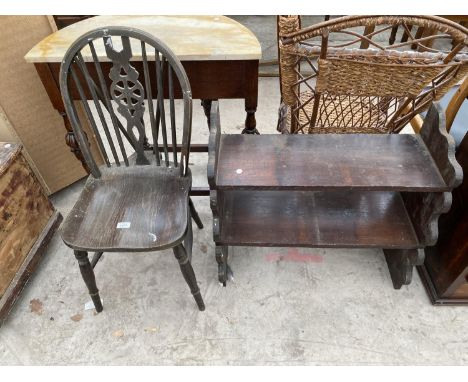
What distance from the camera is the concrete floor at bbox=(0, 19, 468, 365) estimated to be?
139 cm

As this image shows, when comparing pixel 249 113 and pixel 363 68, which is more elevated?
pixel 363 68

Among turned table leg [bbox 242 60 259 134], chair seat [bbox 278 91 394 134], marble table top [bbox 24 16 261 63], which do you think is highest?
marble table top [bbox 24 16 261 63]

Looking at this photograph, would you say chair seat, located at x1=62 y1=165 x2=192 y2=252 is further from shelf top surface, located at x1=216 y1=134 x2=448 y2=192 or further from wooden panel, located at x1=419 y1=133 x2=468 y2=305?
wooden panel, located at x1=419 y1=133 x2=468 y2=305

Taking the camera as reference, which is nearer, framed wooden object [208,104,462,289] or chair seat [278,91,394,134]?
framed wooden object [208,104,462,289]

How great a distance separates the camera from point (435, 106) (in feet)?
4.06

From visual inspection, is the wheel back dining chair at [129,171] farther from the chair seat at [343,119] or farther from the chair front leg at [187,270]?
the chair seat at [343,119]

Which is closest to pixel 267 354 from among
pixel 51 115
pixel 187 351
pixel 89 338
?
pixel 187 351

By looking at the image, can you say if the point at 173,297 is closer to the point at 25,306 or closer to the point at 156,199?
the point at 156,199

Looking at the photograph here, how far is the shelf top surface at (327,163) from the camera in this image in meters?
1.18

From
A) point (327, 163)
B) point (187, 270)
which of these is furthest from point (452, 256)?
point (187, 270)

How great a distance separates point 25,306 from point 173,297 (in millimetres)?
697

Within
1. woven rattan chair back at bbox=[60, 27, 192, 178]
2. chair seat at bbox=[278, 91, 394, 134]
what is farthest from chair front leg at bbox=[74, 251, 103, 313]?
chair seat at bbox=[278, 91, 394, 134]

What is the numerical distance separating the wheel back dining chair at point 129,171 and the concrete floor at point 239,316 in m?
0.15

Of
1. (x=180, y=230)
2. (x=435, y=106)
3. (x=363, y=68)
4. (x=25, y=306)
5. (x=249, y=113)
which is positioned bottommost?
(x=25, y=306)
